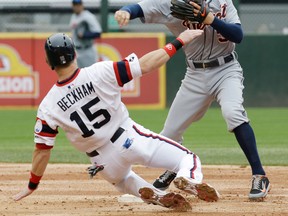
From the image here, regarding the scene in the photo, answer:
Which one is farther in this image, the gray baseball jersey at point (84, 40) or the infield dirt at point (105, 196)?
the gray baseball jersey at point (84, 40)

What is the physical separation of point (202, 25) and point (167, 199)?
4.91 ft

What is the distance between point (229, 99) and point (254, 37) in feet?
36.7

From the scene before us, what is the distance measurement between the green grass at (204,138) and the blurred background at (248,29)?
2.18ft

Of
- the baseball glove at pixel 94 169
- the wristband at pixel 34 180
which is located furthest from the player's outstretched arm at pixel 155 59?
the wristband at pixel 34 180

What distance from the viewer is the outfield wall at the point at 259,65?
56.4 ft

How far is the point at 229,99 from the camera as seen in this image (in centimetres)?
629

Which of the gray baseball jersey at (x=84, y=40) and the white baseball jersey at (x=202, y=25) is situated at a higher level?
the white baseball jersey at (x=202, y=25)

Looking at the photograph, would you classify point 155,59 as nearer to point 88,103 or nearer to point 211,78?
point 88,103

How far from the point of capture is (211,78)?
6508mm

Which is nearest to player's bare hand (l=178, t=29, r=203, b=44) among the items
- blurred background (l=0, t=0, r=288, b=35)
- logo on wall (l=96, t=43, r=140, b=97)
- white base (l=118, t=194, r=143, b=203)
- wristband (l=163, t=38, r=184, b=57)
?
wristband (l=163, t=38, r=184, b=57)

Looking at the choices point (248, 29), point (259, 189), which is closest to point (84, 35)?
point (248, 29)

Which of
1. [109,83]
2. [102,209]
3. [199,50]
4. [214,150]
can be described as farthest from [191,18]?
[214,150]

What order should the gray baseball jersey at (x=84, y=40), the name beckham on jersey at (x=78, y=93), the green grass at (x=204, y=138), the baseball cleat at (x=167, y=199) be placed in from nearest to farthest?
the name beckham on jersey at (x=78, y=93) < the baseball cleat at (x=167, y=199) < the green grass at (x=204, y=138) < the gray baseball jersey at (x=84, y=40)

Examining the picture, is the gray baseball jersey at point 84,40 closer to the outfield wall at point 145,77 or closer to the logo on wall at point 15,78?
the outfield wall at point 145,77
